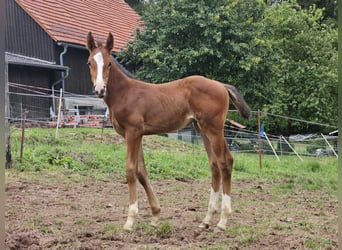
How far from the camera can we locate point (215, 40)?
14.9 meters

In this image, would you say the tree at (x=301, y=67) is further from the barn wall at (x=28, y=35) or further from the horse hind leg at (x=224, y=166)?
the horse hind leg at (x=224, y=166)

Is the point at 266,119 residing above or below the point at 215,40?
below

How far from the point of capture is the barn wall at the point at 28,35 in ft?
57.6

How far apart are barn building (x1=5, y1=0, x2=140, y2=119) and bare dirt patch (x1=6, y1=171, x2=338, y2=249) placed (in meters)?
9.19

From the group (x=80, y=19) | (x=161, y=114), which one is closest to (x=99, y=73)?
(x=161, y=114)

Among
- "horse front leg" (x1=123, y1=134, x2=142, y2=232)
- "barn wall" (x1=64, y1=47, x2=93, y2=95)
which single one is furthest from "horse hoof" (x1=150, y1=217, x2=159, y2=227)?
"barn wall" (x1=64, y1=47, x2=93, y2=95)

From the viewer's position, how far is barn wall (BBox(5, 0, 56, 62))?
691 inches

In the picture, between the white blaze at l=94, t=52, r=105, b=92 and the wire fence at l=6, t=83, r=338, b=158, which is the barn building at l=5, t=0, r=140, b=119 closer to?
the wire fence at l=6, t=83, r=338, b=158

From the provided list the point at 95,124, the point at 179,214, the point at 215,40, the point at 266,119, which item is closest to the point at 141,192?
the point at 179,214

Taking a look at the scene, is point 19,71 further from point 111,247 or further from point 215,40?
point 111,247

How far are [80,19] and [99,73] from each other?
1703 centimetres

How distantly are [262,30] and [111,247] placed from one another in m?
13.6

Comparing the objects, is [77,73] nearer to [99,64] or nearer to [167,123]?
[167,123]

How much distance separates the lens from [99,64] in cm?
432
